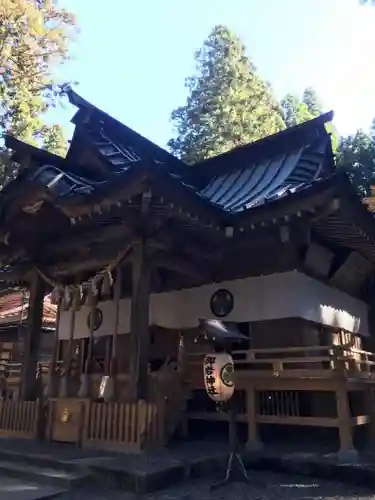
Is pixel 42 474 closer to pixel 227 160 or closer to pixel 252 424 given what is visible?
pixel 252 424

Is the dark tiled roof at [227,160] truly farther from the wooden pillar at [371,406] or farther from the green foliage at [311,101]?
the green foliage at [311,101]

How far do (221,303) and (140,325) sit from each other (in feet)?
7.44

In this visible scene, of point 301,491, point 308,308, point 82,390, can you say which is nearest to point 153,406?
point 82,390

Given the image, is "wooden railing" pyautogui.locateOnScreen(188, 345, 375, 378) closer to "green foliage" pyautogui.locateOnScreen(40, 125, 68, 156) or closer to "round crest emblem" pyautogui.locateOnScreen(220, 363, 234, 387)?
"round crest emblem" pyautogui.locateOnScreen(220, 363, 234, 387)

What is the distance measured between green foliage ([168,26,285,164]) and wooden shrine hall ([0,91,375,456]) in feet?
53.1

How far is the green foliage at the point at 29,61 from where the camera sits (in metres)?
16.9

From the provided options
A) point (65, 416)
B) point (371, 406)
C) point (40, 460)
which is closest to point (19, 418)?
point (65, 416)

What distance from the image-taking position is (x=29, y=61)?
1819 cm

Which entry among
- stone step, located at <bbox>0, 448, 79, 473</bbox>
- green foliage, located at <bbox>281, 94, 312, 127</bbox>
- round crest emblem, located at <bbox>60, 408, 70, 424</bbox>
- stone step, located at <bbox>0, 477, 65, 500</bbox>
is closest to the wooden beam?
round crest emblem, located at <bbox>60, 408, 70, 424</bbox>

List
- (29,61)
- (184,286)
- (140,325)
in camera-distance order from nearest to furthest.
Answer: (140,325) → (184,286) → (29,61)

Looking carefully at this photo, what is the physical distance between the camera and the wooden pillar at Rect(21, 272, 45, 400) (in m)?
9.02

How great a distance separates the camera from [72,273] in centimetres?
945

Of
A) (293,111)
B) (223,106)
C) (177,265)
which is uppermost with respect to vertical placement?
(293,111)

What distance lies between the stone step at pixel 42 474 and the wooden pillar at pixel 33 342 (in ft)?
8.31
